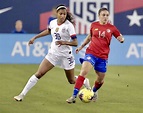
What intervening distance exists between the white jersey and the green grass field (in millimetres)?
1214

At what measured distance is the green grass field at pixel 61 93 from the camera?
13.1 metres

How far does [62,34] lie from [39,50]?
10.8 meters

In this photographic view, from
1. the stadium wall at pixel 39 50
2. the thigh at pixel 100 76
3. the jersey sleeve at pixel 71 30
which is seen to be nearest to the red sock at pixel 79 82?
the thigh at pixel 100 76

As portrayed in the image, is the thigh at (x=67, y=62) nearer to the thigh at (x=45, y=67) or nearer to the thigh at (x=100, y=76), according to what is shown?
the thigh at (x=45, y=67)

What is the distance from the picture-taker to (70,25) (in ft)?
44.4

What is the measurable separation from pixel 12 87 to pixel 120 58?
27.8ft

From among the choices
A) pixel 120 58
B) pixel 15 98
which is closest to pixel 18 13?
pixel 120 58

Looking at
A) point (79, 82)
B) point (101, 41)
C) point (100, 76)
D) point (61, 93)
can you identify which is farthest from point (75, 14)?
Result: point (79, 82)

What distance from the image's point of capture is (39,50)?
79.6ft

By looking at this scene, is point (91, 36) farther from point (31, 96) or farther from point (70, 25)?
point (31, 96)

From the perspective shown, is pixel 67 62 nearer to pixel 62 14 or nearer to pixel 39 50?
pixel 62 14

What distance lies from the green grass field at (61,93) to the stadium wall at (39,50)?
3.74ft

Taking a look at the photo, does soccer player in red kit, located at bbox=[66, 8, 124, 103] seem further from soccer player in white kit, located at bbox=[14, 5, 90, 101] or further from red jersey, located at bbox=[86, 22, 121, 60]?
soccer player in white kit, located at bbox=[14, 5, 90, 101]

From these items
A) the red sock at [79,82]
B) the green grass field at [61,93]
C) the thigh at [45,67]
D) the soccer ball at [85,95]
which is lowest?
the green grass field at [61,93]
